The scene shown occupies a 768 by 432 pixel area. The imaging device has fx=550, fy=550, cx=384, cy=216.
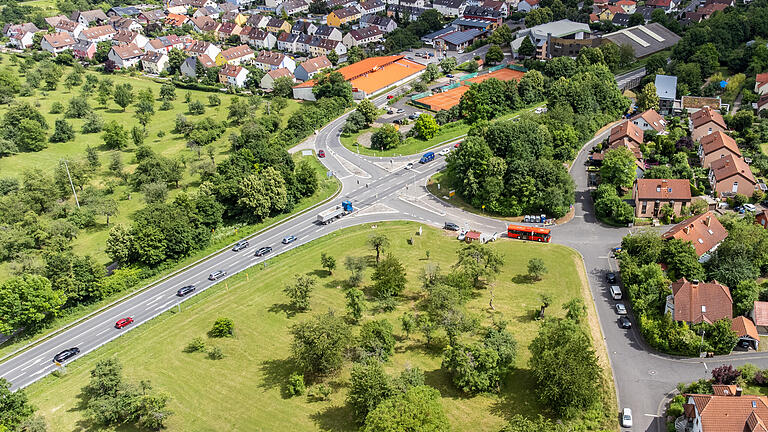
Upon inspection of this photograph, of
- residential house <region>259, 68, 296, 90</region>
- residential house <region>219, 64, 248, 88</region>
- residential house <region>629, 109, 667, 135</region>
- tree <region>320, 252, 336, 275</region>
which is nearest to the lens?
tree <region>320, 252, 336, 275</region>

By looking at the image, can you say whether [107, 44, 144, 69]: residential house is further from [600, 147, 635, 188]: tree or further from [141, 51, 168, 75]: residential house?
[600, 147, 635, 188]: tree

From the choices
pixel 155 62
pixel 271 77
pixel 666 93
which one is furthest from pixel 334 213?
pixel 155 62

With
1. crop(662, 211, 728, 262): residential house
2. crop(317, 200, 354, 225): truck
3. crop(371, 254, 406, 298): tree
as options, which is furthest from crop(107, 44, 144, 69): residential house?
crop(662, 211, 728, 262): residential house

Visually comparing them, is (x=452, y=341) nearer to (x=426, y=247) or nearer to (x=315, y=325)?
(x=315, y=325)

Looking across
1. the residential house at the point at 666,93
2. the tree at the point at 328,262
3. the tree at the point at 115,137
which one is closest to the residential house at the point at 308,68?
the tree at the point at 115,137

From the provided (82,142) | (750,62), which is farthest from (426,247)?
(750,62)

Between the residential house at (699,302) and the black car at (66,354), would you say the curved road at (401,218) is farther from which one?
the residential house at (699,302)
